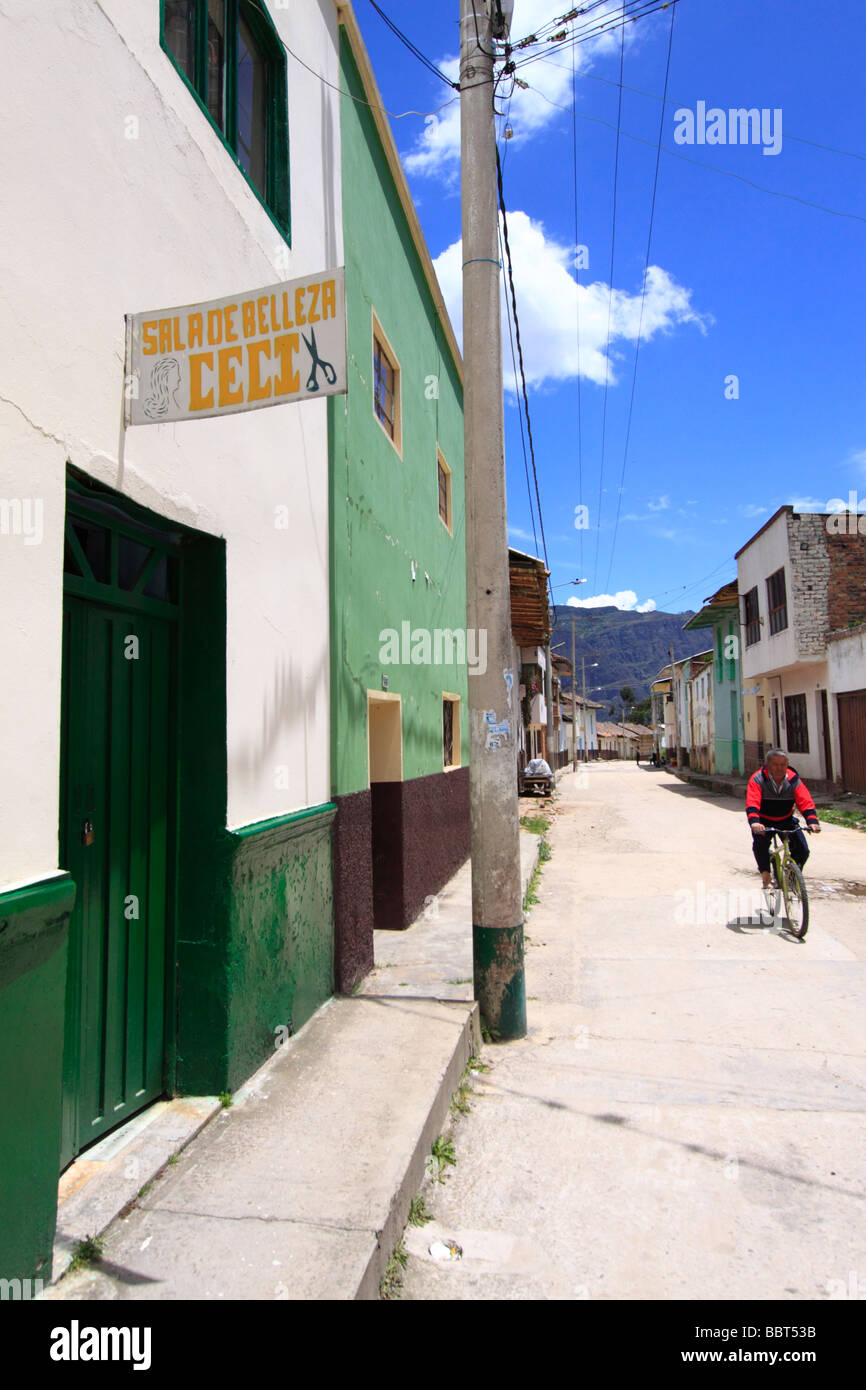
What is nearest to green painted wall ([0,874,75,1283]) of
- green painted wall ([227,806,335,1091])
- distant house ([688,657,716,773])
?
green painted wall ([227,806,335,1091])

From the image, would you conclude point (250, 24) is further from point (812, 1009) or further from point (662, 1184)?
point (812, 1009)

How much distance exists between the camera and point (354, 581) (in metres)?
6.23

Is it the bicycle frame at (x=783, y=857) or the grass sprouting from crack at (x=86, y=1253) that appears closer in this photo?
the grass sprouting from crack at (x=86, y=1253)

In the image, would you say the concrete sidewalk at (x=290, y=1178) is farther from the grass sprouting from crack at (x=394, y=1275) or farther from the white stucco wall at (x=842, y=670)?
the white stucco wall at (x=842, y=670)

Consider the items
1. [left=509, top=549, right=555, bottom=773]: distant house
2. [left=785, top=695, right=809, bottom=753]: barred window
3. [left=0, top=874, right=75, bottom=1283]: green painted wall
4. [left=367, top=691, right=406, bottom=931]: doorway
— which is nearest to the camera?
[left=0, top=874, right=75, bottom=1283]: green painted wall

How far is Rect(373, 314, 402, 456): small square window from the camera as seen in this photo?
7.27m

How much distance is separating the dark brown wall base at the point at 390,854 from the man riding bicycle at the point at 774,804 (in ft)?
10.2

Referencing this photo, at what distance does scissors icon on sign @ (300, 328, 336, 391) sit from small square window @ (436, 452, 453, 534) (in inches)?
297

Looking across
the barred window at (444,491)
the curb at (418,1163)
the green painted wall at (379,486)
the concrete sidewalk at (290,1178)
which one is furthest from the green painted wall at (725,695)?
the concrete sidewalk at (290,1178)

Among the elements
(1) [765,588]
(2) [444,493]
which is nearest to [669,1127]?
(2) [444,493]

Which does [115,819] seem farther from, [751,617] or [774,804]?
[751,617]

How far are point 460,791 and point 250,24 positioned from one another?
26.7ft

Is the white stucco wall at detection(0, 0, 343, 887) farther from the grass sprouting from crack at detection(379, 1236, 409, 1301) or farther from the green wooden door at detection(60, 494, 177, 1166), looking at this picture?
the grass sprouting from crack at detection(379, 1236, 409, 1301)

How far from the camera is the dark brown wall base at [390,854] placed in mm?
5648
